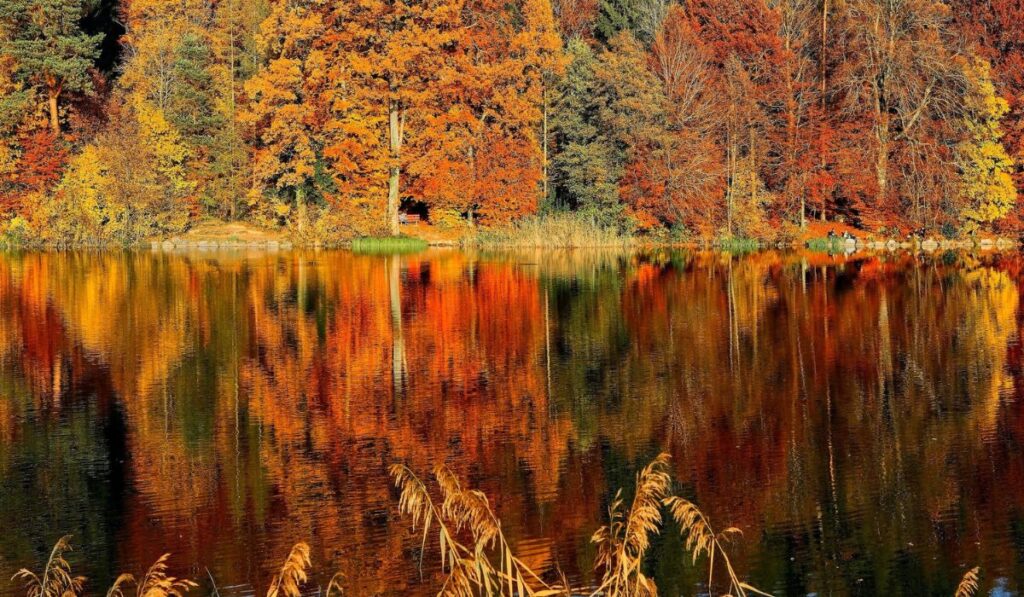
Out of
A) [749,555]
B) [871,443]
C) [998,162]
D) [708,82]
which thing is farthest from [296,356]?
[998,162]

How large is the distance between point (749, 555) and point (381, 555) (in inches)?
115

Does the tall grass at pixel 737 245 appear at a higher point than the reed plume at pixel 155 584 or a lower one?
higher

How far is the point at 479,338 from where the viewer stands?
22.2 m

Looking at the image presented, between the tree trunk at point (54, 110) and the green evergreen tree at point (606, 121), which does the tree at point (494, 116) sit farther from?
the tree trunk at point (54, 110)

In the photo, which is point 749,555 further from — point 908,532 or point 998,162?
point 998,162

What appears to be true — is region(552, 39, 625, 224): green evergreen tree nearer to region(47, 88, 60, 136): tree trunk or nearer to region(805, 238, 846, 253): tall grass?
region(805, 238, 846, 253): tall grass

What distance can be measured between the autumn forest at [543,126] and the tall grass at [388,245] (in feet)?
6.20

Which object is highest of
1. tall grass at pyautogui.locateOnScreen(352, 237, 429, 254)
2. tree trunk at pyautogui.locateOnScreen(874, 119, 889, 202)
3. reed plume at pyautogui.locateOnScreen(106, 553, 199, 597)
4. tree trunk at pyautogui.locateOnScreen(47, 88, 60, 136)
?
tree trunk at pyautogui.locateOnScreen(47, 88, 60, 136)

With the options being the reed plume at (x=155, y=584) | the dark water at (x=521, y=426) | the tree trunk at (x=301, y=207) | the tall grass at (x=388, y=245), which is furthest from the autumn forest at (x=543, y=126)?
the reed plume at (x=155, y=584)

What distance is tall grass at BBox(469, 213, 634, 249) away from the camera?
1981 inches

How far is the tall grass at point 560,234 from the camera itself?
50312mm

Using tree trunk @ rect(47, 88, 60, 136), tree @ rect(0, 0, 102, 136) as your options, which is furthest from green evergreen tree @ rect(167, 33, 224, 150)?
tree trunk @ rect(47, 88, 60, 136)

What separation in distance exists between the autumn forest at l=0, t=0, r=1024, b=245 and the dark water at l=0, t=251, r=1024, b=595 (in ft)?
76.2

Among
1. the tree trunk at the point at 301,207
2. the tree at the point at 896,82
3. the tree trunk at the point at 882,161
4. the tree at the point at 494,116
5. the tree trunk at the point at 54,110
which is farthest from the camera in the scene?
the tree trunk at the point at 54,110
